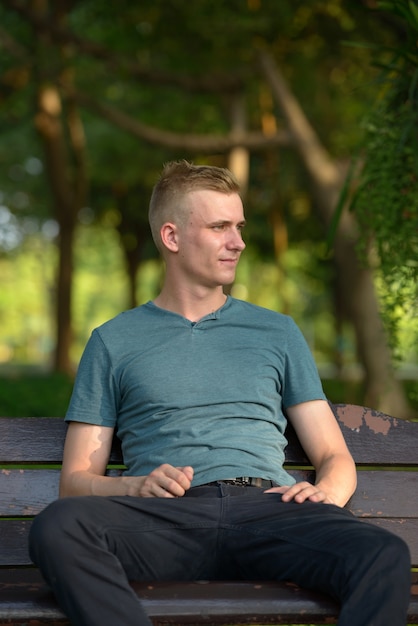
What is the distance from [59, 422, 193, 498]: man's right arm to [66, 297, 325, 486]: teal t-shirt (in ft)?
0.19

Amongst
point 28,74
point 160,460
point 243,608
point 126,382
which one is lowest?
point 243,608

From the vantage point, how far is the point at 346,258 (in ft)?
45.0

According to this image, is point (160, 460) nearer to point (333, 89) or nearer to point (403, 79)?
point (403, 79)

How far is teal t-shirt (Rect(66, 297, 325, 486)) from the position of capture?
360 centimetres

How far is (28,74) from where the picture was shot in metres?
17.2

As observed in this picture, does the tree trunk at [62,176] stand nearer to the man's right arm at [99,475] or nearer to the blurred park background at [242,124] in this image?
the blurred park background at [242,124]

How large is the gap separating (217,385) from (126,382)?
30cm

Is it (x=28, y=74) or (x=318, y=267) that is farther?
(x=318, y=267)

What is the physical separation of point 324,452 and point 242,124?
13001 mm

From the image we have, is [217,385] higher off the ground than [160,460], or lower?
higher

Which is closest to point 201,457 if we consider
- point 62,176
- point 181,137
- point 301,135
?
point 301,135

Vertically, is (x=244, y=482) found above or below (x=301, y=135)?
below

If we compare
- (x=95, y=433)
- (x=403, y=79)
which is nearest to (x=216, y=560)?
(x=95, y=433)

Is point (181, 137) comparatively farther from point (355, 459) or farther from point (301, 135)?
point (355, 459)
